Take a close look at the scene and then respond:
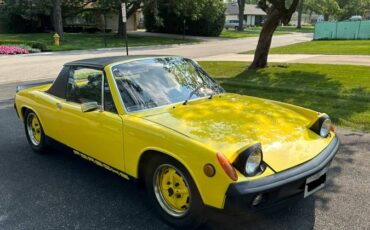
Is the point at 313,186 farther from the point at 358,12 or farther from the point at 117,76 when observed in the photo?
the point at 358,12

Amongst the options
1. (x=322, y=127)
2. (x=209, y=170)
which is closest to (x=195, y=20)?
(x=322, y=127)

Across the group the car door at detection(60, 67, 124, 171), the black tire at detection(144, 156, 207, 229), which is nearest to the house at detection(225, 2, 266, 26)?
the car door at detection(60, 67, 124, 171)

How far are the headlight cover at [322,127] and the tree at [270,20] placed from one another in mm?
8435

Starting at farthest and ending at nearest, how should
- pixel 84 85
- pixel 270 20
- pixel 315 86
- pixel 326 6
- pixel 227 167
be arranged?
1. pixel 326 6
2. pixel 270 20
3. pixel 315 86
4. pixel 84 85
5. pixel 227 167

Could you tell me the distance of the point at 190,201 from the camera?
306 centimetres

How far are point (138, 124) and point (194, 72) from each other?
1.35 meters

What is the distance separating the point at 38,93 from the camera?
5129 millimetres

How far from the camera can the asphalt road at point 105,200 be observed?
3.35m

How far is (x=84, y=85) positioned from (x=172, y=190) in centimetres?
187

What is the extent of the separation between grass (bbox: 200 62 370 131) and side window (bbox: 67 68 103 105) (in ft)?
14.7

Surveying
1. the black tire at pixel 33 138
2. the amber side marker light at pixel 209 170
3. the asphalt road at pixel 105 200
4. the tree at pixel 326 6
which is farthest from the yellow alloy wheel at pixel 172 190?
the tree at pixel 326 6

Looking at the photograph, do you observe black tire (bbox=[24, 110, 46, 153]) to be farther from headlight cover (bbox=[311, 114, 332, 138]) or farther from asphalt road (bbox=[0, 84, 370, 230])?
headlight cover (bbox=[311, 114, 332, 138])

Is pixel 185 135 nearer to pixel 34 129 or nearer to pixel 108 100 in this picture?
pixel 108 100

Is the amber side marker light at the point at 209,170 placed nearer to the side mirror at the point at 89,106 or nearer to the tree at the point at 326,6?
the side mirror at the point at 89,106
